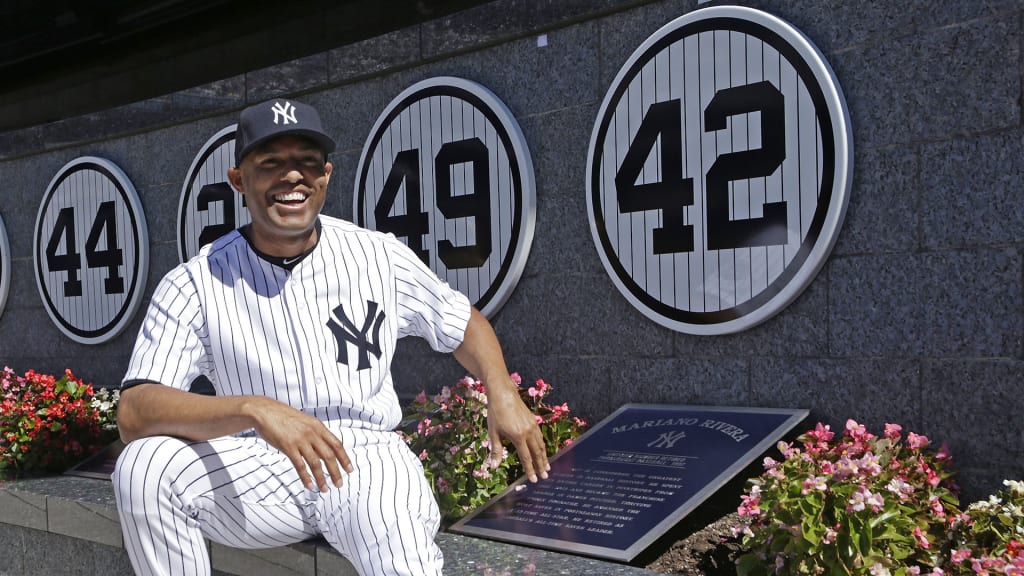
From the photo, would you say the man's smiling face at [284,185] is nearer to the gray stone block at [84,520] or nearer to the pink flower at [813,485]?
the pink flower at [813,485]

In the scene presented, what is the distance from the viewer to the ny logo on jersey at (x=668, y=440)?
5.06 meters

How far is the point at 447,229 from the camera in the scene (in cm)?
675

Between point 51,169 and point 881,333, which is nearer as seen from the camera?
point 881,333

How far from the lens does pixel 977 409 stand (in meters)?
4.61

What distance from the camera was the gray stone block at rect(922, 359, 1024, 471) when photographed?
4.50 m

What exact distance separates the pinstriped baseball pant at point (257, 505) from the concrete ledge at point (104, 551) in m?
0.66

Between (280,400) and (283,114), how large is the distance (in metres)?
0.92

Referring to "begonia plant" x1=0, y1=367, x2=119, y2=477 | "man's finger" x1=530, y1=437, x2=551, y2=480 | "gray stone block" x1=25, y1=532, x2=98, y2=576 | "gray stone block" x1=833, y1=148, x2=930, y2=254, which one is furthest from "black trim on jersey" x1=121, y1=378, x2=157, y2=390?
"begonia plant" x1=0, y1=367, x2=119, y2=477

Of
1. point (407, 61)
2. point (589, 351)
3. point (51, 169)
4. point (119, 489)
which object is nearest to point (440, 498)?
point (589, 351)

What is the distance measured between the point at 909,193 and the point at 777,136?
675 millimetres

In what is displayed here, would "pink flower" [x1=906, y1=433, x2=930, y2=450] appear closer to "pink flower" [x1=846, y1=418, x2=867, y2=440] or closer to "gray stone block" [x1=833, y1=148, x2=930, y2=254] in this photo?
"pink flower" [x1=846, y1=418, x2=867, y2=440]

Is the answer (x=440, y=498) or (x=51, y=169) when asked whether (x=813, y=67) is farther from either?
(x=51, y=169)

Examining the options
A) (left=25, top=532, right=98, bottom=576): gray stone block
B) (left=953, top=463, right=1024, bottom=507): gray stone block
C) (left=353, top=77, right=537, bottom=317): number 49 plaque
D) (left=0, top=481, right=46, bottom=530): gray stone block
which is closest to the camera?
(left=953, top=463, right=1024, bottom=507): gray stone block

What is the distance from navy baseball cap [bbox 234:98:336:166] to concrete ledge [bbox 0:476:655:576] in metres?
1.57
